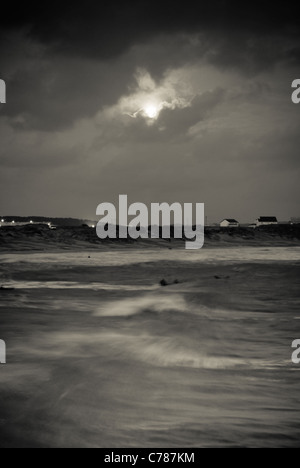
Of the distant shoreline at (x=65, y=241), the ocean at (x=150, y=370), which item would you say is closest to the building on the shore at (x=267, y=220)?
the distant shoreline at (x=65, y=241)

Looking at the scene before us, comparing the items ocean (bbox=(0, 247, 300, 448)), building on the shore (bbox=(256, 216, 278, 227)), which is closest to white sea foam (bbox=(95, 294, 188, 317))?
ocean (bbox=(0, 247, 300, 448))

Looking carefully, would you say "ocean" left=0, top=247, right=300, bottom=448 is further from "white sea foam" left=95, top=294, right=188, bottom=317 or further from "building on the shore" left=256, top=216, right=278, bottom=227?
"building on the shore" left=256, top=216, right=278, bottom=227

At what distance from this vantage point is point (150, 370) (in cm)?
428

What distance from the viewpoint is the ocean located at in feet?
9.45

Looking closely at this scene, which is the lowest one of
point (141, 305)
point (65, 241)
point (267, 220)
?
point (141, 305)

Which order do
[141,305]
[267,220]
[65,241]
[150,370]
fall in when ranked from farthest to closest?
[267,220] < [65,241] < [141,305] < [150,370]

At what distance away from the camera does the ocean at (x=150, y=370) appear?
2.88 m

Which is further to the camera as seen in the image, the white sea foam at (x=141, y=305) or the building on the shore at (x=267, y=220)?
the building on the shore at (x=267, y=220)

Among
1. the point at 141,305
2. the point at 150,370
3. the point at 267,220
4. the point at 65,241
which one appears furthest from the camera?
the point at 267,220

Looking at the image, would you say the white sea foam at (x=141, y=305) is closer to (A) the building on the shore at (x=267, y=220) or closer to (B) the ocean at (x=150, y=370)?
(B) the ocean at (x=150, y=370)

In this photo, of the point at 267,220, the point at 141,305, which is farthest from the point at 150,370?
the point at 267,220

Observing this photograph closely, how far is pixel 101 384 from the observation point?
3816mm

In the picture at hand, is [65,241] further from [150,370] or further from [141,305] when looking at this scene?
[150,370]
